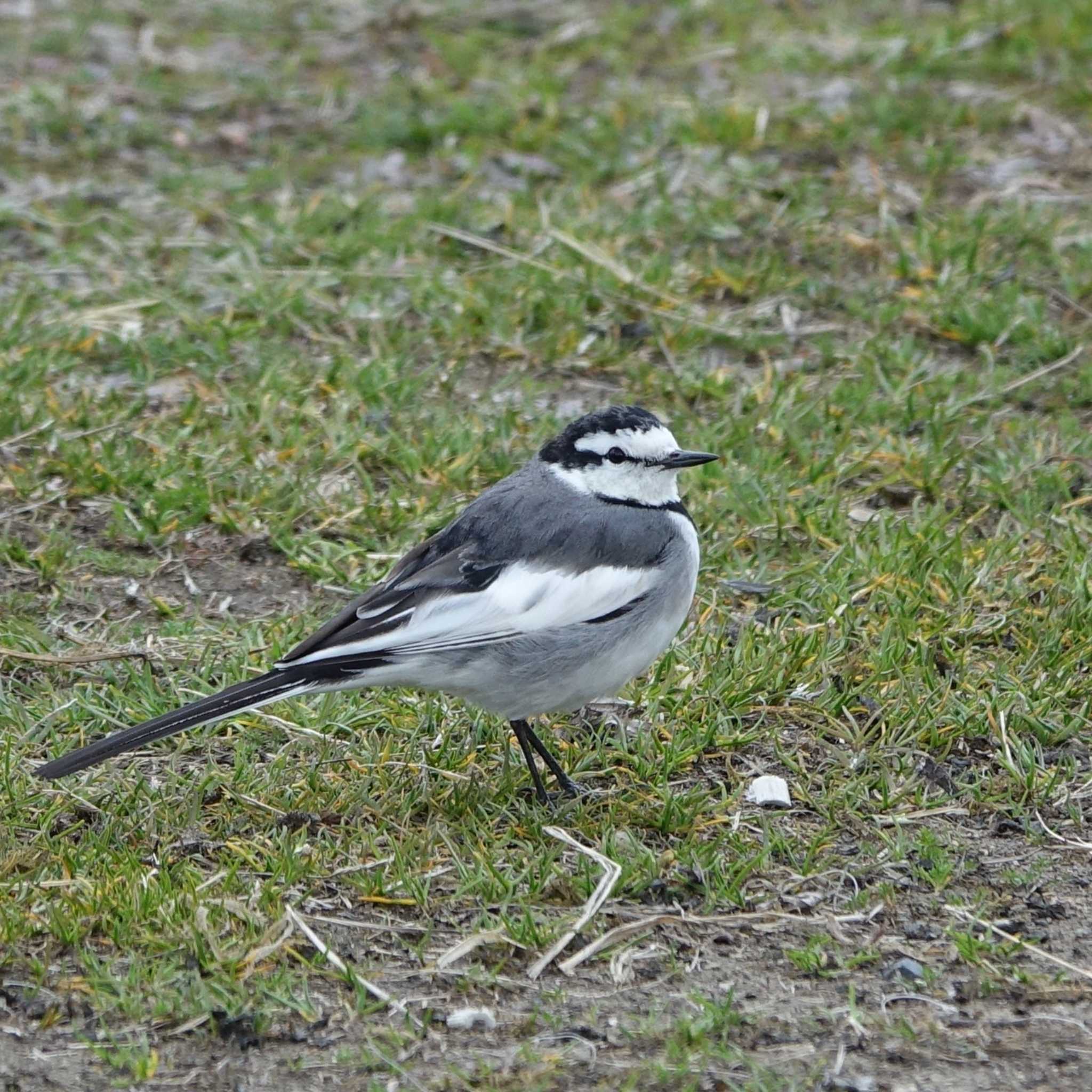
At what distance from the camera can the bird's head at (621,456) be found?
5.07m

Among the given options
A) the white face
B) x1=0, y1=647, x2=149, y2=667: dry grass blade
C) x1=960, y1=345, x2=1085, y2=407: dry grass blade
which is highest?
the white face

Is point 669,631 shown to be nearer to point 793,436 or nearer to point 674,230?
point 793,436

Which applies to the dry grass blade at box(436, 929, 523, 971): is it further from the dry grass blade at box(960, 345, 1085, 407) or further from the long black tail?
the dry grass blade at box(960, 345, 1085, 407)

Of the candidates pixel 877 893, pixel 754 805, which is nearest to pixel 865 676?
pixel 754 805

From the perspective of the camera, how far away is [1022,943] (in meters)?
4.28

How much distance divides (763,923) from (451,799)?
1.02 meters

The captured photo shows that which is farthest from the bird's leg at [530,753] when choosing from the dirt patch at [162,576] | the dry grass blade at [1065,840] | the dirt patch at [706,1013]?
the dry grass blade at [1065,840]

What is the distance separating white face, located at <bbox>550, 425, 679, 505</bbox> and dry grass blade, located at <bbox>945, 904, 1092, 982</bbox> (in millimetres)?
1504

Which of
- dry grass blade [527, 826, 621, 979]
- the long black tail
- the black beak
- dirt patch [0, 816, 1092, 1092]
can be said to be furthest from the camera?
the black beak

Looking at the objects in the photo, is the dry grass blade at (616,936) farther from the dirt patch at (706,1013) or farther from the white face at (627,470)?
the white face at (627,470)

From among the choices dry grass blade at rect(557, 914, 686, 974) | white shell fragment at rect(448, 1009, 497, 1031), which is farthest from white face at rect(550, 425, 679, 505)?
white shell fragment at rect(448, 1009, 497, 1031)

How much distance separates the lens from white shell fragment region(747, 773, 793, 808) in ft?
16.2

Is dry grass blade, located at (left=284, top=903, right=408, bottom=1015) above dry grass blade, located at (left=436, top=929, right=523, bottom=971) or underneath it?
above

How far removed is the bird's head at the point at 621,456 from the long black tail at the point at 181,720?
3.93 feet
